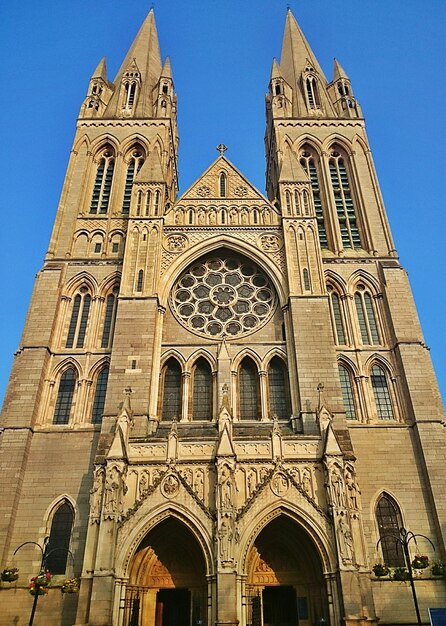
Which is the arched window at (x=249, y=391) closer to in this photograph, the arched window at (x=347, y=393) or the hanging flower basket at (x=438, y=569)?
the arched window at (x=347, y=393)

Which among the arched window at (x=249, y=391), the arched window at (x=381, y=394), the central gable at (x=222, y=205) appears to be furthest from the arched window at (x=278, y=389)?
the central gable at (x=222, y=205)

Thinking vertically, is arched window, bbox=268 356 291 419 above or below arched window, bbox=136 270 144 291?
below

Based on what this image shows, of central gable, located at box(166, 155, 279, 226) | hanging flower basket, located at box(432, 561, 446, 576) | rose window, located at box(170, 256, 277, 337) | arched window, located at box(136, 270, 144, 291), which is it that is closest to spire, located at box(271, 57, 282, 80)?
central gable, located at box(166, 155, 279, 226)

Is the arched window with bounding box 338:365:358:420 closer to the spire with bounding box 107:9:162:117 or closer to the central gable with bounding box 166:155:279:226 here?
the central gable with bounding box 166:155:279:226

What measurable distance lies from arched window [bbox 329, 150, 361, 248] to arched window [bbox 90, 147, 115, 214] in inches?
493

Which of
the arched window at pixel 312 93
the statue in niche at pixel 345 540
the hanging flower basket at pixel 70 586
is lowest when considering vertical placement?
the hanging flower basket at pixel 70 586

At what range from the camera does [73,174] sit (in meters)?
28.7

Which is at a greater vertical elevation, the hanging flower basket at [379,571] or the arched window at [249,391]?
the arched window at [249,391]

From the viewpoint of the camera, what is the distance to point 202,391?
21.8 m

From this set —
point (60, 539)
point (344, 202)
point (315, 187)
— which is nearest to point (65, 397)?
point (60, 539)

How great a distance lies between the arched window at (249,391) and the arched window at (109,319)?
19.6 feet

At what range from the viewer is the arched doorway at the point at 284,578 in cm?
1730

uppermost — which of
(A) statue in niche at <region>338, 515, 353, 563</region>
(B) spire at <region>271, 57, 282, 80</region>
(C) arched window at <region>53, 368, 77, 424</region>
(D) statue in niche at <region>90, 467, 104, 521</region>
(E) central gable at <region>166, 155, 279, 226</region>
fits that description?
(B) spire at <region>271, 57, 282, 80</region>

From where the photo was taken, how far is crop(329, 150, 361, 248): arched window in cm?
2708
